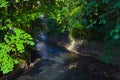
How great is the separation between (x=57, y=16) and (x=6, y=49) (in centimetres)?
359

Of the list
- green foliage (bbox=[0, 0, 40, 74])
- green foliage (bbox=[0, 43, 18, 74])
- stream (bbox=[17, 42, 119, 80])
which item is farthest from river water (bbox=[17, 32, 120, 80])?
green foliage (bbox=[0, 43, 18, 74])

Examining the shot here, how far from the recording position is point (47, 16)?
1295cm

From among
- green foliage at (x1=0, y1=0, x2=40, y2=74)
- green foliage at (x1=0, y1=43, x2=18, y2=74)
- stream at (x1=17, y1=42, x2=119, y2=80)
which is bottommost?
stream at (x1=17, y1=42, x2=119, y2=80)

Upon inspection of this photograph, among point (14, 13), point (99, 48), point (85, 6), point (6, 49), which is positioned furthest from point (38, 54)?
point (85, 6)

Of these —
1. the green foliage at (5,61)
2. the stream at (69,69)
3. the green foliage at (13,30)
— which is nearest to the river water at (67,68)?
the stream at (69,69)

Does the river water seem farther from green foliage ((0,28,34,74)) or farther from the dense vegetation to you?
green foliage ((0,28,34,74))

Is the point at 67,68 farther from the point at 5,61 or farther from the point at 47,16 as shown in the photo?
the point at 5,61

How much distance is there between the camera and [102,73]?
13070mm

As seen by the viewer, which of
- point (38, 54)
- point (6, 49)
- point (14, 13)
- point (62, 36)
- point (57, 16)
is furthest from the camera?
point (62, 36)

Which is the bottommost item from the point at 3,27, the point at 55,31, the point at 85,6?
the point at 55,31

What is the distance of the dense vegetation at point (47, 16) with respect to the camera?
826 centimetres

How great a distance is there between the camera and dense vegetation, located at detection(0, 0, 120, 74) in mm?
8258

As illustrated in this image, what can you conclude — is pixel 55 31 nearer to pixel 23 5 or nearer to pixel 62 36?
pixel 62 36

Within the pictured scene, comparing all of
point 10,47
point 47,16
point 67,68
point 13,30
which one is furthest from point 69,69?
point 10,47
